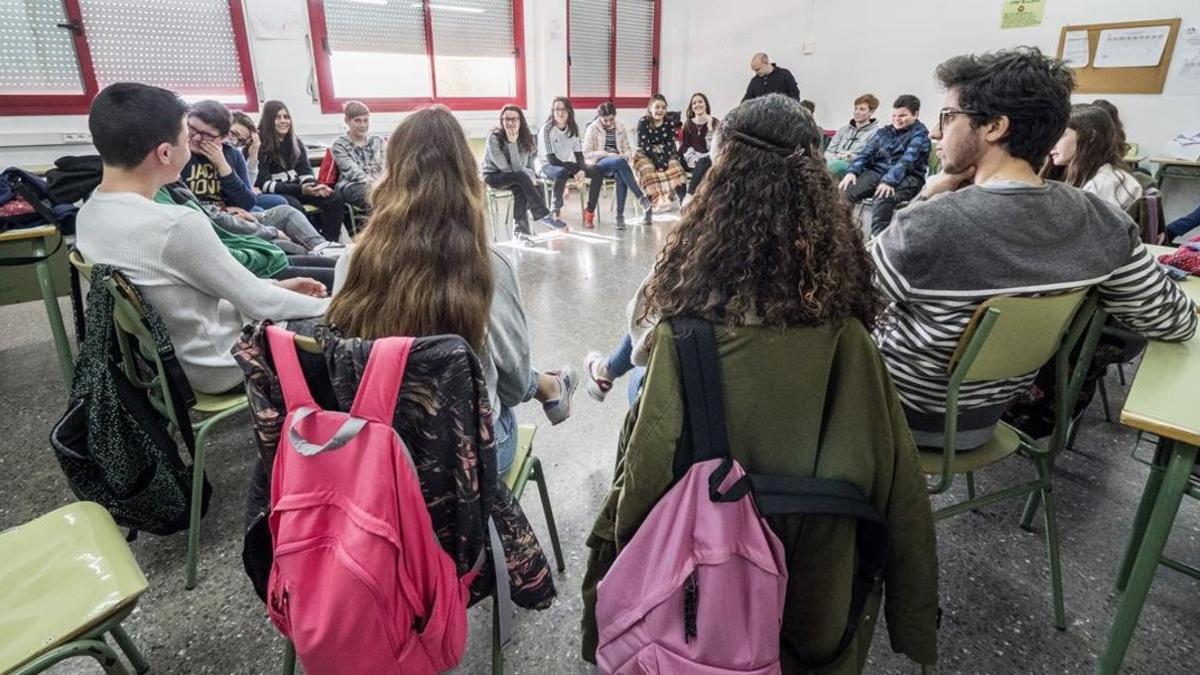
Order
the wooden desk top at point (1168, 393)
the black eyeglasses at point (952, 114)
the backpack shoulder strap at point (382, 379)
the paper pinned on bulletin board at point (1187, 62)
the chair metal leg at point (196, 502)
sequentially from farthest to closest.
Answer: the paper pinned on bulletin board at point (1187, 62)
the chair metal leg at point (196, 502)
the black eyeglasses at point (952, 114)
the wooden desk top at point (1168, 393)
the backpack shoulder strap at point (382, 379)

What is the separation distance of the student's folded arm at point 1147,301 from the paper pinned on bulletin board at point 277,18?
19.6 feet

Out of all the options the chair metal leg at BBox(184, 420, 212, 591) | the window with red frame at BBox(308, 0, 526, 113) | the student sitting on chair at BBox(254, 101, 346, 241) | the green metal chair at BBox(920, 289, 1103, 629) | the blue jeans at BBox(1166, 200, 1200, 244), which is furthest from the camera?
the window with red frame at BBox(308, 0, 526, 113)

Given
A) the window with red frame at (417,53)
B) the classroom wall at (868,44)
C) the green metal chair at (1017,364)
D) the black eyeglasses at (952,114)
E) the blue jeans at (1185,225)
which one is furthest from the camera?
the window with red frame at (417,53)

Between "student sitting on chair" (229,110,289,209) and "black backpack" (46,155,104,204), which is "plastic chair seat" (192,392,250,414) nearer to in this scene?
"black backpack" (46,155,104,204)

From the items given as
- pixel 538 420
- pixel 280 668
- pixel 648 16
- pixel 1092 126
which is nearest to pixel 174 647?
pixel 280 668

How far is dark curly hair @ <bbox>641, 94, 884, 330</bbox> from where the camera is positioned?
32.8 inches

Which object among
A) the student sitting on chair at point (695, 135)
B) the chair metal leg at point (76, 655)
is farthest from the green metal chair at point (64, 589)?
the student sitting on chair at point (695, 135)

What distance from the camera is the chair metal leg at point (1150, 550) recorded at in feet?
3.12

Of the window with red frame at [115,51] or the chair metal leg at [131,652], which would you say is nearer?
the chair metal leg at [131,652]

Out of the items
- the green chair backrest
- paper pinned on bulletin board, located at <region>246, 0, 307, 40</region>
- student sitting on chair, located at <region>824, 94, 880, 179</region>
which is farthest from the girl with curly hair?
paper pinned on bulletin board, located at <region>246, 0, 307, 40</region>

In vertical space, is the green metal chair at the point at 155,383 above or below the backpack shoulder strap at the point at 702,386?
below

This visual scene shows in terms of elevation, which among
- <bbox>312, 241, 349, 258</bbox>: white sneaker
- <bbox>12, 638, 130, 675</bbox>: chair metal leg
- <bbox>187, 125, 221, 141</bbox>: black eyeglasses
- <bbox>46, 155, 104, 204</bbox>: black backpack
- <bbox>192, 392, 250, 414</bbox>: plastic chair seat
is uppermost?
<bbox>187, 125, 221, 141</bbox>: black eyeglasses

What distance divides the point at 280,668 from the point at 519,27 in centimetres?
682

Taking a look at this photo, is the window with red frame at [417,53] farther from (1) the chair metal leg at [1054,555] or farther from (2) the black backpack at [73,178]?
(1) the chair metal leg at [1054,555]
